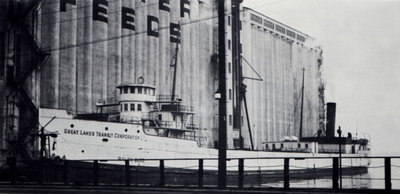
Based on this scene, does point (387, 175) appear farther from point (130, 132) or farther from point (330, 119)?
point (330, 119)

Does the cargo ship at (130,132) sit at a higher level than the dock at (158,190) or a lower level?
higher

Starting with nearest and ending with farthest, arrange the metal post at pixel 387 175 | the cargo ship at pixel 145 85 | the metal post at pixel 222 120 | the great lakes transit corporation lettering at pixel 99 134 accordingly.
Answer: the metal post at pixel 387 175, the metal post at pixel 222 120, the great lakes transit corporation lettering at pixel 99 134, the cargo ship at pixel 145 85

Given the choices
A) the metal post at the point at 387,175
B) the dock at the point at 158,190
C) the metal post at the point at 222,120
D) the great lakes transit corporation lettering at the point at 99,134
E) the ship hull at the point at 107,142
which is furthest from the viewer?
the great lakes transit corporation lettering at the point at 99,134

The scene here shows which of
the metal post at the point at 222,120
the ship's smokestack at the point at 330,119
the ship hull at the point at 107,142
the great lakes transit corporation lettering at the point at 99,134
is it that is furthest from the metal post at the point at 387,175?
the ship's smokestack at the point at 330,119

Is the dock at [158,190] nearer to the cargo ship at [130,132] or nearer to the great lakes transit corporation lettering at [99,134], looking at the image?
the cargo ship at [130,132]

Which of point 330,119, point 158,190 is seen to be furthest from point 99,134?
point 330,119

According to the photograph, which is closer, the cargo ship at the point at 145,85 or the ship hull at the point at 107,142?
the ship hull at the point at 107,142

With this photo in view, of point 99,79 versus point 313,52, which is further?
point 313,52

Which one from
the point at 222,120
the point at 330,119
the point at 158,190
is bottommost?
the point at 158,190

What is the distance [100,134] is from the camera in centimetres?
2788

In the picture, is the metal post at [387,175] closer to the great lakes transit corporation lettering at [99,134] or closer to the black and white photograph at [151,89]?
the black and white photograph at [151,89]

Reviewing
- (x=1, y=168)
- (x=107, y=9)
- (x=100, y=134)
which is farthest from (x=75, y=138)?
(x=107, y=9)

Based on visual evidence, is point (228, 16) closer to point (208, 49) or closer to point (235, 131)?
point (208, 49)

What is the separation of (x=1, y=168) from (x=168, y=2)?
1791 cm
